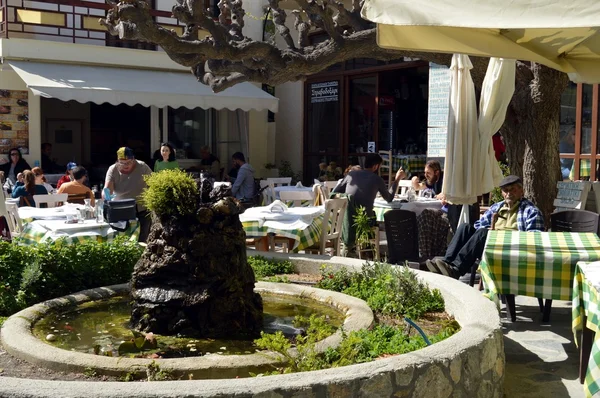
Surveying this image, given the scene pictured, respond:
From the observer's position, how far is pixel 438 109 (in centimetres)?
1441

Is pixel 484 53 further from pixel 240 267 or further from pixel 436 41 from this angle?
pixel 240 267

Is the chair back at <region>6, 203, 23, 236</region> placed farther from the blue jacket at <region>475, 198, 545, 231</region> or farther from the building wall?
the building wall

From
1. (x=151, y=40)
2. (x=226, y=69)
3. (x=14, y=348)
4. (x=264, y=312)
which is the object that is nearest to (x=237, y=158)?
(x=226, y=69)

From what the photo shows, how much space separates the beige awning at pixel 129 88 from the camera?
619 inches

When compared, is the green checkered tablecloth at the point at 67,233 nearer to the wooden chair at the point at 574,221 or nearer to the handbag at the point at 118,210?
the handbag at the point at 118,210

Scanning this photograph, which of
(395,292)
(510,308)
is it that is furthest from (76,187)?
(510,308)

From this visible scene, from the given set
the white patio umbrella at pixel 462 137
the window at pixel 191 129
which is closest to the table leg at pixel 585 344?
the white patio umbrella at pixel 462 137

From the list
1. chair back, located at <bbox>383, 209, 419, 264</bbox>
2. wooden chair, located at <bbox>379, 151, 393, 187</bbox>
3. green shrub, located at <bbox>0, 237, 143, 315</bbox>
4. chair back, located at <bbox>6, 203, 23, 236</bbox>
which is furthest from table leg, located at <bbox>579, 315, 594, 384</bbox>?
wooden chair, located at <bbox>379, 151, 393, 187</bbox>

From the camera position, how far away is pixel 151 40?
9.44m

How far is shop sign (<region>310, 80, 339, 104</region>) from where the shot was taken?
18531mm

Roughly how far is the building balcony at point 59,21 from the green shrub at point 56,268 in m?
11.9

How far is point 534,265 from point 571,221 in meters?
2.39

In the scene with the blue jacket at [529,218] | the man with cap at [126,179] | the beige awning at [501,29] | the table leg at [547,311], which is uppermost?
the beige awning at [501,29]

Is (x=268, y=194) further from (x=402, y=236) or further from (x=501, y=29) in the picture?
(x=501, y=29)
